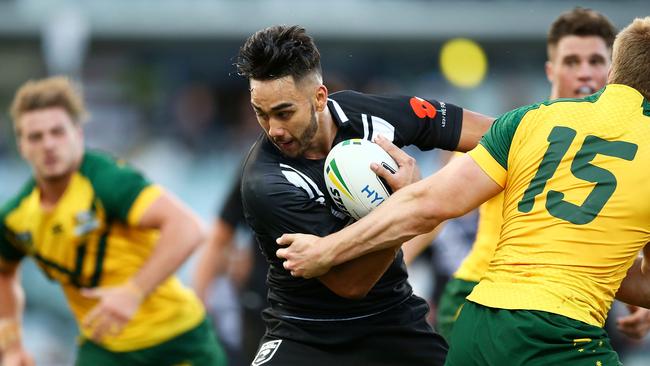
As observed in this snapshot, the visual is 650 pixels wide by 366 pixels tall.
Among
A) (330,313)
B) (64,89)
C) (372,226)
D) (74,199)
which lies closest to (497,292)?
(372,226)

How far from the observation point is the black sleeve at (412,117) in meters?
4.97

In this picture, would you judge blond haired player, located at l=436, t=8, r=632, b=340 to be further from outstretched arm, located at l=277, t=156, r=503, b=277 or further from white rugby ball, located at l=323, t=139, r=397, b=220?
outstretched arm, located at l=277, t=156, r=503, b=277

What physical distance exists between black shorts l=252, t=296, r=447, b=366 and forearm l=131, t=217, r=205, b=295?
4.61 feet

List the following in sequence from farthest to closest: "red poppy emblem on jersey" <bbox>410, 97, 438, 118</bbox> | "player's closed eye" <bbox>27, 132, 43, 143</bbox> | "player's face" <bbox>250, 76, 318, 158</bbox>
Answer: "player's closed eye" <bbox>27, 132, 43, 143</bbox> < "red poppy emblem on jersey" <bbox>410, 97, 438, 118</bbox> < "player's face" <bbox>250, 76, 318, 158</bbox>

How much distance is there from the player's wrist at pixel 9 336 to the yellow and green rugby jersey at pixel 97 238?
0.46 metres

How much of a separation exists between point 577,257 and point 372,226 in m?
0.81

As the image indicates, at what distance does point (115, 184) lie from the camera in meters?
6.39

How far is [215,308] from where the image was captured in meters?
11.1

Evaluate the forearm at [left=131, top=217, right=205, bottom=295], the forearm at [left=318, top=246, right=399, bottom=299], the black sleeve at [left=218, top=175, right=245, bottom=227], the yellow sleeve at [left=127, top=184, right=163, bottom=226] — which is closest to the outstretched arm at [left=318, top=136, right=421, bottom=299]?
the forearm at [left=318, top=246, right=399, bottom=299]

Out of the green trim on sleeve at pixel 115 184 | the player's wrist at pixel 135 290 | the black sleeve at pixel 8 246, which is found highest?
the green trim on sleeve at pixel 115 184

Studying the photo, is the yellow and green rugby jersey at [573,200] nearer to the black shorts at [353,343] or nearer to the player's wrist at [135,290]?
the black shorts at [353,343]

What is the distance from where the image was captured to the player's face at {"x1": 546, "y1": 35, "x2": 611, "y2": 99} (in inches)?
246

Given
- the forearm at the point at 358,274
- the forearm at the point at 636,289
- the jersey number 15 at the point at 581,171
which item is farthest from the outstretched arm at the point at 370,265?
the forearm at the point at 636,289

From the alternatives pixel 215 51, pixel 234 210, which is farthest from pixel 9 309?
pixel 215 51
